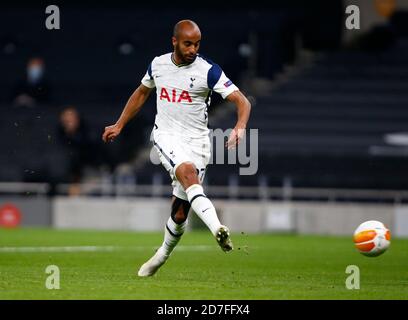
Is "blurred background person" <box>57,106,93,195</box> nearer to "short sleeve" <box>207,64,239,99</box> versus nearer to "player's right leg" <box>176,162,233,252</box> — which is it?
"short sleeve" <box>207,64,239,99</box>

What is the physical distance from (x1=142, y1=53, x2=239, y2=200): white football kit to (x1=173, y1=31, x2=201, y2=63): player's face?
207 mm

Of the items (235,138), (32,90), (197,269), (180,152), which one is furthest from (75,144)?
(235,138)

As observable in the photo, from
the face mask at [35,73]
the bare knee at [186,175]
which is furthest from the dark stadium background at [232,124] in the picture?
the bare knee at [186,175]

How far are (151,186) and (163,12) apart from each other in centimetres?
875

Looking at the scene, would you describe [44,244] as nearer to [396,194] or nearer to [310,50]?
[396,194]

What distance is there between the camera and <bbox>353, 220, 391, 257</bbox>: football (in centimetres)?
1121

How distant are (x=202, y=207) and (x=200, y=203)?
2.4 inches

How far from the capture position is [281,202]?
2420cm

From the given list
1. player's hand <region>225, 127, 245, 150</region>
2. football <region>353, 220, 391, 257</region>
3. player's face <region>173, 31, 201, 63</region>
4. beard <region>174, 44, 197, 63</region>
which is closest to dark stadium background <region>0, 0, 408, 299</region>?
football <region>353, 220, 391, 257</region>

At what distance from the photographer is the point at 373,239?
11.2 m

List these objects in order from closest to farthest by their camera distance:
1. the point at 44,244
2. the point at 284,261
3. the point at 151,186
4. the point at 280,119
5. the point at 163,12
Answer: the point at 284,261 → the point at 44,244 → the point at 151,186 → the point at 280,119 → the point at 163,12

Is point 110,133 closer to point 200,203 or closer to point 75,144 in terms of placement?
point 200,203

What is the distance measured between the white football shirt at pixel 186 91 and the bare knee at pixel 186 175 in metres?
0.45
